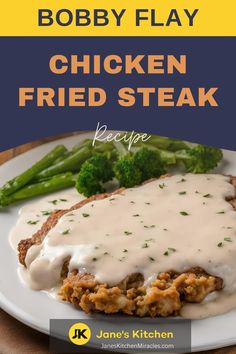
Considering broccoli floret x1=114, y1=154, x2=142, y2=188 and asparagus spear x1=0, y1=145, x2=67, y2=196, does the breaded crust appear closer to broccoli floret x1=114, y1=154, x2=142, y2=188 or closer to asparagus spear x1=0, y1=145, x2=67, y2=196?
broccoli floret x1=114, y1=154, x2=142, y2=188

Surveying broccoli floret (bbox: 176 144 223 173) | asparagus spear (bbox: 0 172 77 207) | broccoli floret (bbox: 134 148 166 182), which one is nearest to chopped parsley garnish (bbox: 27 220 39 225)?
asparagus spear (bbox: 0 172 77 207)

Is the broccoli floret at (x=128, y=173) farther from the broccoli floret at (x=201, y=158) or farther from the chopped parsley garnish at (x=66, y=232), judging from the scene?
the chopped parsley garnish at (x=66, y=232)

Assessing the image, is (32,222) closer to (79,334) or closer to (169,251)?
(169,251)

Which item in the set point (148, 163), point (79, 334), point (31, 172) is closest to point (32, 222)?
point (31, 172)

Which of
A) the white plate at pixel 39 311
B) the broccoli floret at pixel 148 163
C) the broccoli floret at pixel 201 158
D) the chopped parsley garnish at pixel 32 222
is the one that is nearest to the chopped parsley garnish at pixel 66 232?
the white plate at pixel 39 311

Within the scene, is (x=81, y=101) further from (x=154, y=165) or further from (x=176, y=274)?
(x=176, y=274)

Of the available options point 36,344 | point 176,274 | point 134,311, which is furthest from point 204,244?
point 36,344
